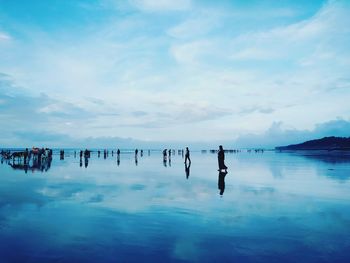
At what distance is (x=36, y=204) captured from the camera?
13922mm

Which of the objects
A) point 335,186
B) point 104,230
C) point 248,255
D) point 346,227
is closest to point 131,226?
point 104,230

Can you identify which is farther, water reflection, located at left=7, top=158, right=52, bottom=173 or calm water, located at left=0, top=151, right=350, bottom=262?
water reflection, located at left=7, top=158, right=52, bottom=173

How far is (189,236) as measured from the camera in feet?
29.2

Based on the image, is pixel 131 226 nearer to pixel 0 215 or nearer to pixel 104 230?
pixel 104 230

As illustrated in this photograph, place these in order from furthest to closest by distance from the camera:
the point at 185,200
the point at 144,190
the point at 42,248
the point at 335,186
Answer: the point at 335,186 → the point at 144,190 → the point at 185,200 → the point at 42,248

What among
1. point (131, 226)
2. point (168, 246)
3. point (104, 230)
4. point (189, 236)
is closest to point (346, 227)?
point (189, 236)

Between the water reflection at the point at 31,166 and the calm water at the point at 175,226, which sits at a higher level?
the water reflection at the point at 31,166

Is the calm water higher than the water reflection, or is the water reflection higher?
the water reflection

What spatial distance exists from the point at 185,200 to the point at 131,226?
509cm

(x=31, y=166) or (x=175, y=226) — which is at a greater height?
(x=31, y=166)

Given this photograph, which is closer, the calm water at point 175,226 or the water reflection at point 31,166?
the calm water at point 175,226

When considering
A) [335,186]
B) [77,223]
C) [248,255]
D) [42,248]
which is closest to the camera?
[248,255]

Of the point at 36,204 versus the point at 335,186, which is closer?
the point at 36,204

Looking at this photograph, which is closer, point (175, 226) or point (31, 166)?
point (175, 226)
